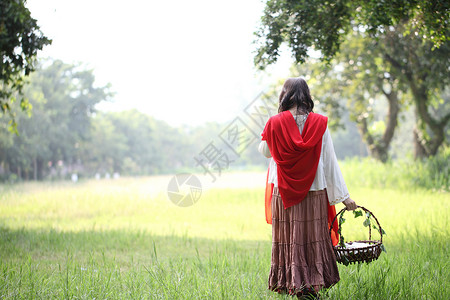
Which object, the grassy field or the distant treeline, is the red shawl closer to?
the grassy field

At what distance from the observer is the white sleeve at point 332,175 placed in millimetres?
3211

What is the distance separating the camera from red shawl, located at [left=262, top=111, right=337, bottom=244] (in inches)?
123

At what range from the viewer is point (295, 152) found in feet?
10.3

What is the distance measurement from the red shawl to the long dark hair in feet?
0.30

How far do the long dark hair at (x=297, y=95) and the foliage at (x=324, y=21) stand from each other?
2.96 m

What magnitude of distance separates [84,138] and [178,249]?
2516 centimetres

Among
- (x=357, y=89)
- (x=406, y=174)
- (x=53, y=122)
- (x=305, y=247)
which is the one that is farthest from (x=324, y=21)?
(x=53, y=122)

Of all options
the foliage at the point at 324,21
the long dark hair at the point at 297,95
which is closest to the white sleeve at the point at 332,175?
the long dark hair at the point at 297,95

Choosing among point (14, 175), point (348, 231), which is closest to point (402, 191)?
point (348, 231)

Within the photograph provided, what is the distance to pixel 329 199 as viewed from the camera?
10.7ft

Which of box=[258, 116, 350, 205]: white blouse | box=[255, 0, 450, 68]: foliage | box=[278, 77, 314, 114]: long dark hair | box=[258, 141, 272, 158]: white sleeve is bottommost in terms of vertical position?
box=[258, 116, 350, 205]: white blouse
